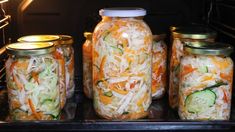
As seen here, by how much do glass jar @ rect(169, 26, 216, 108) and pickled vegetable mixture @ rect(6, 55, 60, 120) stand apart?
0.32 meters

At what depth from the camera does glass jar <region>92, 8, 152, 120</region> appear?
0.84 metres

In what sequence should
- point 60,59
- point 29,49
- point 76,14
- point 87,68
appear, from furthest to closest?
point 76,14, point 87,68, point 60,59, point 29,49

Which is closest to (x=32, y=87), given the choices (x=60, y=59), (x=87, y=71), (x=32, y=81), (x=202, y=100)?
(x=32, y=81)

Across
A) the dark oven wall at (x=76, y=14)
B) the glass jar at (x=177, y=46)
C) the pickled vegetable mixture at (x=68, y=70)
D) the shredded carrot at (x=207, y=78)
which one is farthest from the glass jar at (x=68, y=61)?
the shredded carrot at (x=207, y=78)

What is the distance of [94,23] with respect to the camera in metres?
1.17

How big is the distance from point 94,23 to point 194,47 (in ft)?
1.40

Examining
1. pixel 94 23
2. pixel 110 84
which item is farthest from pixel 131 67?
pixel 94 23

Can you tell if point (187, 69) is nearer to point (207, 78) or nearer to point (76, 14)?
point (207, 78)

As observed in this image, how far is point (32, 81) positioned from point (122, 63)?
0.20 metres

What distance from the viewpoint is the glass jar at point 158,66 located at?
3.42 feet

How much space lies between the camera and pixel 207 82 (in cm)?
83

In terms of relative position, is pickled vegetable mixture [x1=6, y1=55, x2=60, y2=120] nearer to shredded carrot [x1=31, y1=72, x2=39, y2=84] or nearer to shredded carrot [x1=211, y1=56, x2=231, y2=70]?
shredded carrot [x1=31, y1=72, x2=39, y2=84]

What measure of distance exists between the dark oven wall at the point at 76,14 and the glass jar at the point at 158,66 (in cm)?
15

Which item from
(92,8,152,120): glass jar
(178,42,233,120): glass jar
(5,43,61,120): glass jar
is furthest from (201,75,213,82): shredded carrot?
(5,43,61,120): glass jar
